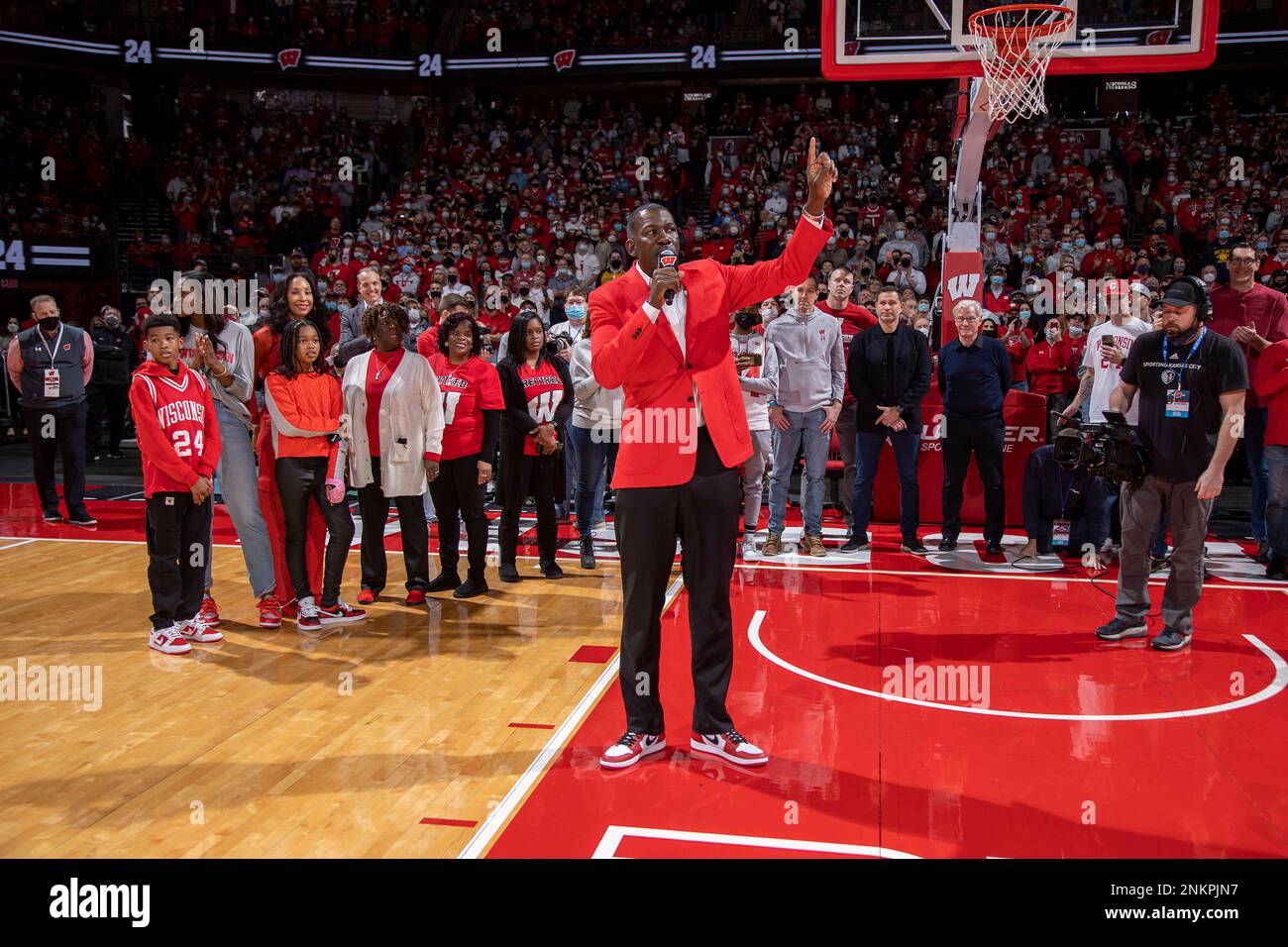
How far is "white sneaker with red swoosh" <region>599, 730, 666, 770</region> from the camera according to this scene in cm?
402

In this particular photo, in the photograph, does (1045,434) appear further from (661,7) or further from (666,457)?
(661,7)

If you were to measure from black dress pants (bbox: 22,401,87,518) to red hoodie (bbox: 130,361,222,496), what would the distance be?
4215 millimetres

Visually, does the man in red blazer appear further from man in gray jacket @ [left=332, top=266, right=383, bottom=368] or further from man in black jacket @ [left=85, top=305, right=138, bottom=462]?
man in black jacket @ [left=85, top=305, right=138, bottom=462]

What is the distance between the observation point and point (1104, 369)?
775 centimetres

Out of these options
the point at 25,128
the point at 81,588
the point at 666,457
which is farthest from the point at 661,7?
the point at 666,457

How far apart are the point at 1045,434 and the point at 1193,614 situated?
271 centimetres

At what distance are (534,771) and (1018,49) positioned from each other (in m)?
7.24

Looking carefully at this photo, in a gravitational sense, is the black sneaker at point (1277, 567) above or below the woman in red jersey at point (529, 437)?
below

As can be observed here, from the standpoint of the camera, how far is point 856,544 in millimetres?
8156

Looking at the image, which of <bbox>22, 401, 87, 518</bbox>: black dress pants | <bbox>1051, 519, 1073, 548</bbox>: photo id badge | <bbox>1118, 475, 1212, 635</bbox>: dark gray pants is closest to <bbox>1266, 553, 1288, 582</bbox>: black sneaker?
<bbox>1051, 519, 1073, 548</bbox>: photo id badge

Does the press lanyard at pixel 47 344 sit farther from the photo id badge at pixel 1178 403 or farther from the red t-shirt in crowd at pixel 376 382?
the photo id badge at pixel 1178 403

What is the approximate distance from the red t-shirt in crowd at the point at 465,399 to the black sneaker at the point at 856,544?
3045 millimetres

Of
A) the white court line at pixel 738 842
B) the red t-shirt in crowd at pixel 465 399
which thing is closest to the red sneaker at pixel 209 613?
the red t-shirt in crowd at pixel 465 399

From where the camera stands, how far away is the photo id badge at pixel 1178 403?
18.1ft
